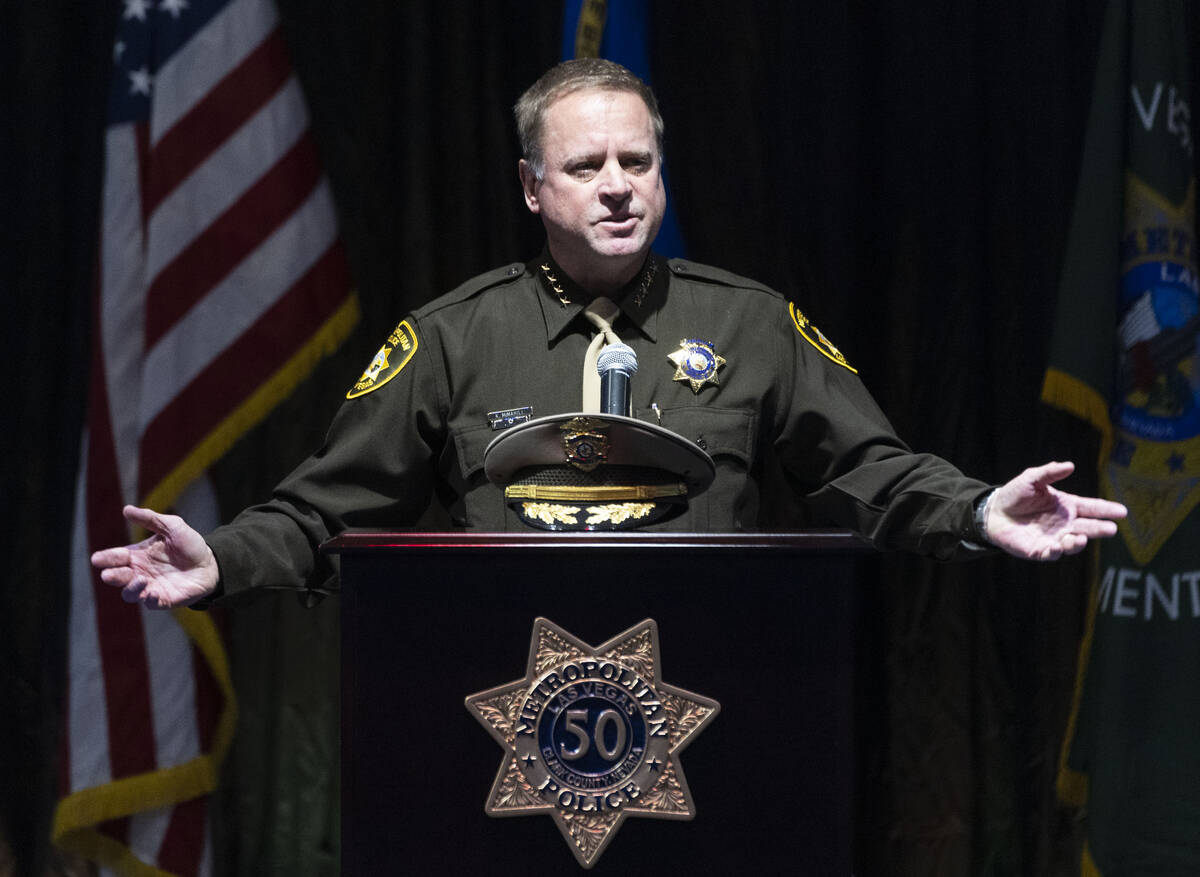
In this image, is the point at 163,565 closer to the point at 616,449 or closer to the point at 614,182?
the point at 616,449

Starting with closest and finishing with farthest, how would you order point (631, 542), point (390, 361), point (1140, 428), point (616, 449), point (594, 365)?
point (631, 542), point (616, 449), point (594, 365), point (390, 361), point (1140, 428)

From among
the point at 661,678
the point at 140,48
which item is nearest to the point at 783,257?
the point at 140,48

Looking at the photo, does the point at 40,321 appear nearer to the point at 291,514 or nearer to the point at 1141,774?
the point at 291,514

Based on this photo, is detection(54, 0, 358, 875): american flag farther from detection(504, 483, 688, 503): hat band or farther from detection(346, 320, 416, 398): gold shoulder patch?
detection(504, 483, 688, 503): hat band

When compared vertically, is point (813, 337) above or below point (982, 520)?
above

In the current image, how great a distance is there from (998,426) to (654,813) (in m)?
1.51

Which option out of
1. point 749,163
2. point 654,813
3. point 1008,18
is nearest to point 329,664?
point 749,163

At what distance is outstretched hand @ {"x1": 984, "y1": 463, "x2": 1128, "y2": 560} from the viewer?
1305 mm

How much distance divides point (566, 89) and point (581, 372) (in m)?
0.39

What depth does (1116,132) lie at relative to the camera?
2447mm

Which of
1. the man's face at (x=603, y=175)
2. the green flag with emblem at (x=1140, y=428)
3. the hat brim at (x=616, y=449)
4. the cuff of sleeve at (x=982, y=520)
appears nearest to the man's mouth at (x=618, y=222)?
the man's face at (x=603, y=175)

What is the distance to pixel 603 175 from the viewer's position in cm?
170

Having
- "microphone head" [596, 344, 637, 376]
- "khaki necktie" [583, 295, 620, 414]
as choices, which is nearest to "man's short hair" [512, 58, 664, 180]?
"khaki necktie" [583, 295, 620, 414]

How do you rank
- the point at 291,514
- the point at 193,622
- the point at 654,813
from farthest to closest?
1. the point at 193,622
2. the point at 291,514
3. the point at 654,813
